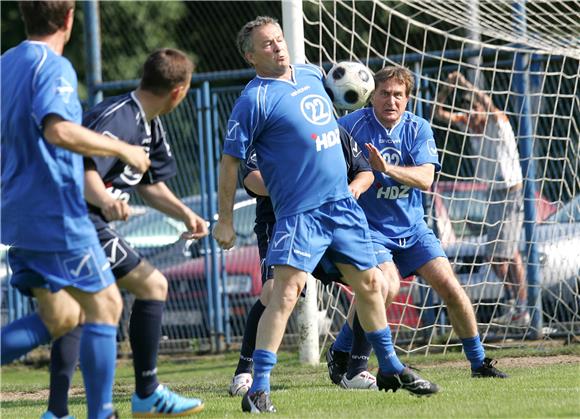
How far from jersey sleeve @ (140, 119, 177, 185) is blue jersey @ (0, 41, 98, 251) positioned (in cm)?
75

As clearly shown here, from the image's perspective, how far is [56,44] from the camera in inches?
191

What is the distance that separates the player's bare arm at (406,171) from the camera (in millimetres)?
6520

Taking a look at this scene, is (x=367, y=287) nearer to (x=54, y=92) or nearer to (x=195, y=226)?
(x=195, y=226)

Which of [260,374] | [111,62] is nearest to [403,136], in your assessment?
[260,374]

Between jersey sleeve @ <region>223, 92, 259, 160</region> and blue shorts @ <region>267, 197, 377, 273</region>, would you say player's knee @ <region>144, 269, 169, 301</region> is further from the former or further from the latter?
jersey sleeve @ <region>223, 92, 259, 160</region>

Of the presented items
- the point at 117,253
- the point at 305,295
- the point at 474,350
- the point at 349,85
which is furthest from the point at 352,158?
the point at 305,295

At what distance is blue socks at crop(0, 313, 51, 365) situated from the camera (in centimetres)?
512

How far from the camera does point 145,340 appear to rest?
5.49m

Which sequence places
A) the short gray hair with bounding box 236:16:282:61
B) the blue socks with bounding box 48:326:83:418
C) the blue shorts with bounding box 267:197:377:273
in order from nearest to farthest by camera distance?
the blue socks with bounding box 48:326:83:418
the blue shorts with bounding box 267:197:377:273
the short gray hair with bounding box 236:16:282:61

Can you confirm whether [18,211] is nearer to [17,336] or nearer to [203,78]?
[17,336]

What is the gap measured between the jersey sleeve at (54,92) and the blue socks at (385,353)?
7.15ft

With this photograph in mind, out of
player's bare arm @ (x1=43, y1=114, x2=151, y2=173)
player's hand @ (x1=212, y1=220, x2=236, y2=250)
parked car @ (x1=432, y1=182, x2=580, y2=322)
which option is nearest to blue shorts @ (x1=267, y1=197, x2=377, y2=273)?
player's hand @ (x1=212, y1=220, x2=236, y2=250)

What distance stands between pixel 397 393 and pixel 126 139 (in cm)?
228

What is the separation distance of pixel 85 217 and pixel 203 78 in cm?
653
